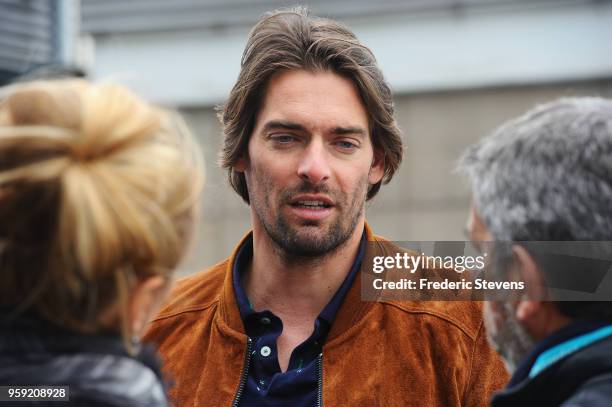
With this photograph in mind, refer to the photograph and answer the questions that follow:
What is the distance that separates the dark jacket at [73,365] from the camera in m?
1.49

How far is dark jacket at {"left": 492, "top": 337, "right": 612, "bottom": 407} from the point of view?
1.51 metres

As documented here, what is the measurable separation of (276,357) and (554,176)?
1.32 metres

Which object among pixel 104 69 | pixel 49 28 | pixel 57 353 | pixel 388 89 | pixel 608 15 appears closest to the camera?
pixel 57 353

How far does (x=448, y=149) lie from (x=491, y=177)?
5135mm

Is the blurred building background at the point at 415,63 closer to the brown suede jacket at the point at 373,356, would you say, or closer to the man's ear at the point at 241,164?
the man's ear at the point at 241,164

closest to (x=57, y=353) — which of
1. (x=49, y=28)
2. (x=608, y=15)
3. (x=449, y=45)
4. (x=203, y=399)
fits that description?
(x=203, y=399)

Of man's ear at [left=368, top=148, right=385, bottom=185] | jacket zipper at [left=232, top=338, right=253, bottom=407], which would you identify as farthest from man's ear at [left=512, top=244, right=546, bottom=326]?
man's ear at [left=368, top=148, right=385, bottom=185]

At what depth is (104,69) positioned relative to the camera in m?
7.04

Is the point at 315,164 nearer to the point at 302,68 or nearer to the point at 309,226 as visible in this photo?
the point at 309,226

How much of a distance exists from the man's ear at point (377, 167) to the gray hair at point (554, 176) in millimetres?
1325

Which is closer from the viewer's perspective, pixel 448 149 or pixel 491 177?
pixel 491 177

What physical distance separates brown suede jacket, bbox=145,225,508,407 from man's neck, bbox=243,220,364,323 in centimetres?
10

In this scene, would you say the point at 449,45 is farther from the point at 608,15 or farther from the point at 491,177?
the point at 491,177

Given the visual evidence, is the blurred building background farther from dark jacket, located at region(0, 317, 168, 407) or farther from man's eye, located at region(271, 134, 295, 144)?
dark jacket, located at region(0, 317, 168, 407)
